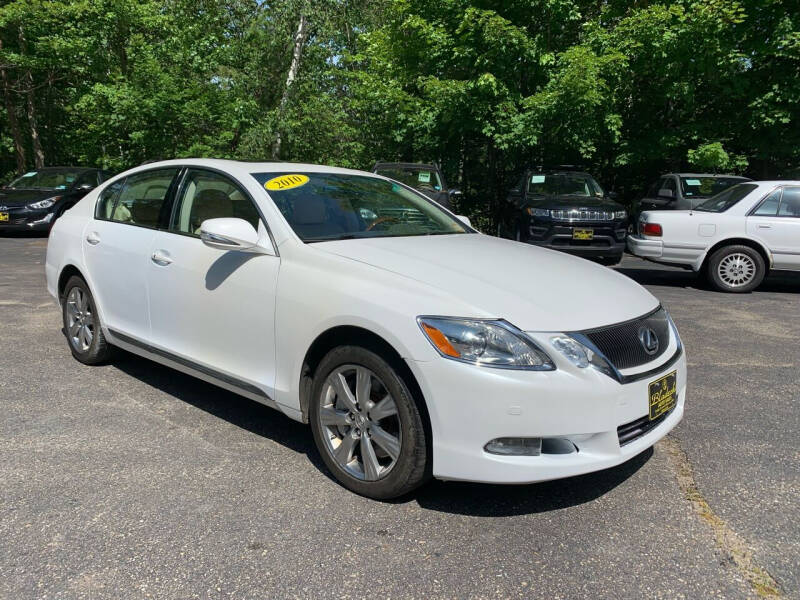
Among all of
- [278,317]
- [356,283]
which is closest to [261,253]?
[278,317]

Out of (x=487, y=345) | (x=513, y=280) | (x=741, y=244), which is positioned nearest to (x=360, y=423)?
(x=487, y=345)

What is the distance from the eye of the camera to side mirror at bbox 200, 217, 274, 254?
3420 mm

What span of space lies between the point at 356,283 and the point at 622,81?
46.4ft

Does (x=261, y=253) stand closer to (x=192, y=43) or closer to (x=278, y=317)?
(x=278, y=317)

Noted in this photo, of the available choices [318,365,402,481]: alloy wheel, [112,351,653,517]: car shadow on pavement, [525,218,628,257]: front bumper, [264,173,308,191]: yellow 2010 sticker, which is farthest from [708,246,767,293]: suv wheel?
[318,365,402,481]: alloy wheel

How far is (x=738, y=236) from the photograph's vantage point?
353 inches

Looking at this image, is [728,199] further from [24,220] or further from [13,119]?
[13,119]

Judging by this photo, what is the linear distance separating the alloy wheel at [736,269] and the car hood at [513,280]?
617cm

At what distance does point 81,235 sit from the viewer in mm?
4922

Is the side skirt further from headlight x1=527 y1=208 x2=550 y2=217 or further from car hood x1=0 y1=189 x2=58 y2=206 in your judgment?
car hood x1=0 y1=189 x2=58 y2=206

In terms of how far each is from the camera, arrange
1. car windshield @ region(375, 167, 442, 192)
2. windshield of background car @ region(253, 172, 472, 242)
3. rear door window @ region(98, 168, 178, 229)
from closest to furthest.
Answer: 1. windshield of background car @ region(253, 172, 472, 242)
2. rear door window @ region(98, 168, 178, 229)
3. car windshield @ region(375, 167, 442, 192)

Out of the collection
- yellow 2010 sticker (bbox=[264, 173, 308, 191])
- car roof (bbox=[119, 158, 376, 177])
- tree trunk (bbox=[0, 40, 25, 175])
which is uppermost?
tree trunk (bbox=[0, 40, 25, 175])

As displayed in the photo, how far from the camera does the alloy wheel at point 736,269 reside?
8945 millimetres

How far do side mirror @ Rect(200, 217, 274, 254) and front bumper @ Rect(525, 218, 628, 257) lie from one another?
7.65 meters
